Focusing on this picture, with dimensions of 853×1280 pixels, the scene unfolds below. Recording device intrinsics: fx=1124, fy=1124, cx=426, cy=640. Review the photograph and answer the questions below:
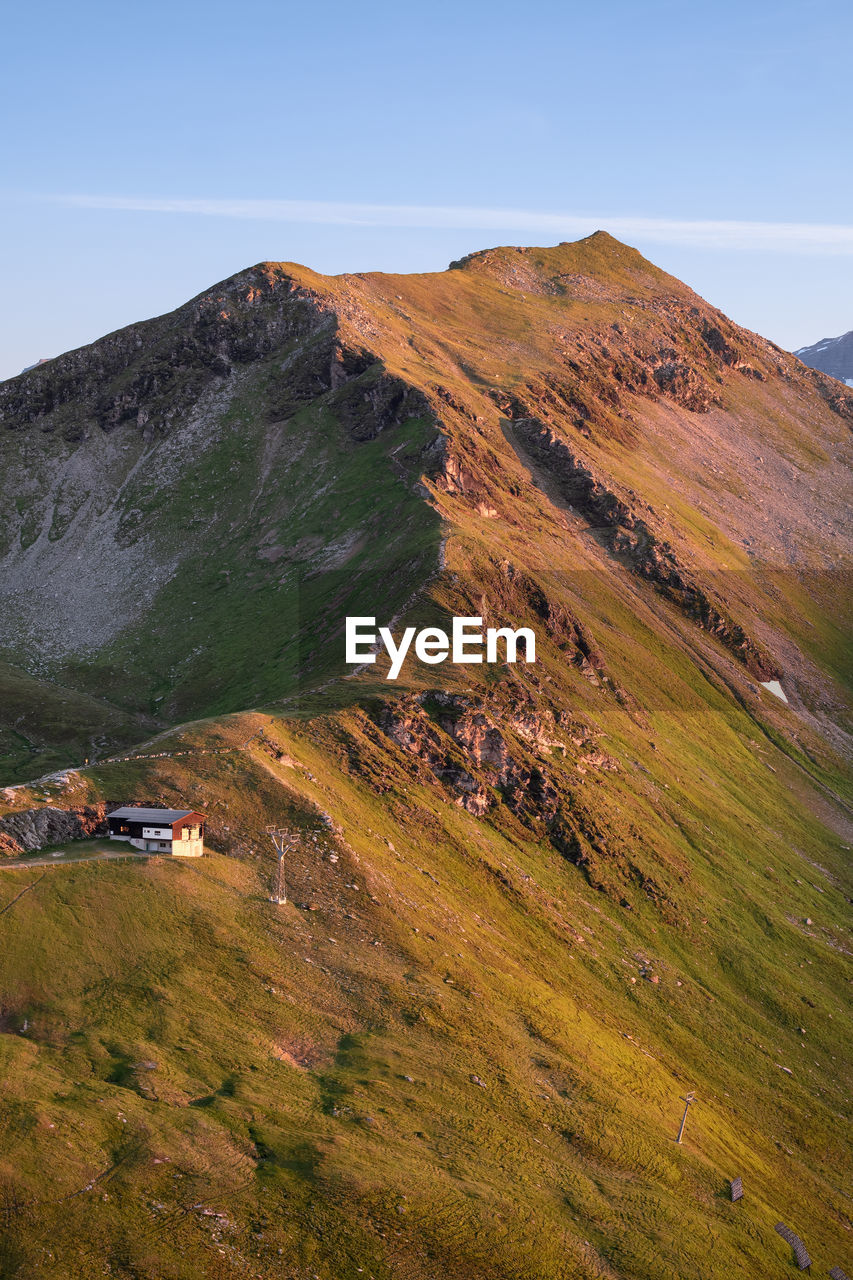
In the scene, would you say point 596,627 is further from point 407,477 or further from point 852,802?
point 852,802

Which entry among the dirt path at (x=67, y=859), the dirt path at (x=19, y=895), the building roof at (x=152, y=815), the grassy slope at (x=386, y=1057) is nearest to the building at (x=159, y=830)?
the building roof at (x=152, y=815)

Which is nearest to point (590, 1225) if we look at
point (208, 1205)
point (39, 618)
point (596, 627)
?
point (208, 1205)

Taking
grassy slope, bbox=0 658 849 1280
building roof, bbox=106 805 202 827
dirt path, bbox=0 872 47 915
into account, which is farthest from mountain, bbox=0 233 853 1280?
building roof, bbox=106 805 202 827

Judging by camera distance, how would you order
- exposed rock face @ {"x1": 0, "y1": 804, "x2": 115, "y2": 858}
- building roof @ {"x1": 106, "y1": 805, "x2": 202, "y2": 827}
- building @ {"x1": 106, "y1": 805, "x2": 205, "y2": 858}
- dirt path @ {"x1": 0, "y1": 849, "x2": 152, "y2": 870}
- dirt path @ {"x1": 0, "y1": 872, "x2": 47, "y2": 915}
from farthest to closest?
building roof @ {"x1": 106, "y1": 805, "x2": 202, "y2": 827} < building @ {"x1": 106, "y1": 805, "x2": 205, "y2": 858} < exposed rock face @ {"x1": 0, "y1": 804, "x2": 115, "y2": 858} < dirt path @ {"x1": 0, "y1": 849, "x2": 152, "y2": 870} < dirt path @ {"x1": 0, "y1": 872, "x2": 47, "y2": 915}

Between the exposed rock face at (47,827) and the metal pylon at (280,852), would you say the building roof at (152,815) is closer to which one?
the exposed rock face at (47,827)

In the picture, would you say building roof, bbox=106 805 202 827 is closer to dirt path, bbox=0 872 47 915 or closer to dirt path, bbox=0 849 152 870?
dirt path, bbox=0 849 152 870

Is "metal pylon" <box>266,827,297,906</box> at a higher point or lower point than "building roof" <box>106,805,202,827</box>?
lower

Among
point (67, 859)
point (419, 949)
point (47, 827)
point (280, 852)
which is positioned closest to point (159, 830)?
point (67, 859)

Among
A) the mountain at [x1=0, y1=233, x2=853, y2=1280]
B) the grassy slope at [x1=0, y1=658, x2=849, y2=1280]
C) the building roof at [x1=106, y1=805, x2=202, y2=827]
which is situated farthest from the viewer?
the building roof at [x1=106, y1=805, x2=202, y2=827]
